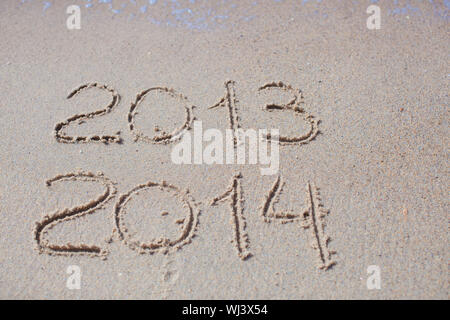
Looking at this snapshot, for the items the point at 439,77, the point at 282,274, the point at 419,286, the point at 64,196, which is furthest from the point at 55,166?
the point at 439,77

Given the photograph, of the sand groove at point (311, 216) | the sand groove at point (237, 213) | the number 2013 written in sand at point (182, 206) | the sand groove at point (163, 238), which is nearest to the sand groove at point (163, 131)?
the number 2013 written in sand at point (182, 206)

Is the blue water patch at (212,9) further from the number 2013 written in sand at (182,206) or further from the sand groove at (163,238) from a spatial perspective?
the sand groove at (163,238)

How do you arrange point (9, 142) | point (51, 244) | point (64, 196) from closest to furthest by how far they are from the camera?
point (51, 244)
point (64, 196)
point (9, 142)

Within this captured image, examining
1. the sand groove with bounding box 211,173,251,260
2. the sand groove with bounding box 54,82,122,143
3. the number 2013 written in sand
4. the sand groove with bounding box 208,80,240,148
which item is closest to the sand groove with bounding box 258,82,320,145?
the number 2013 written in sand

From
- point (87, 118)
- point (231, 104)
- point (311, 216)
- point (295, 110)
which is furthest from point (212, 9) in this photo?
point (311, 216)

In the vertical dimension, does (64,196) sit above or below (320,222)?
above

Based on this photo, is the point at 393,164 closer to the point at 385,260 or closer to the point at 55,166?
the point at 385,260

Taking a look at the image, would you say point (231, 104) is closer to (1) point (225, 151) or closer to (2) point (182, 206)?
(1) point (225, 151)
